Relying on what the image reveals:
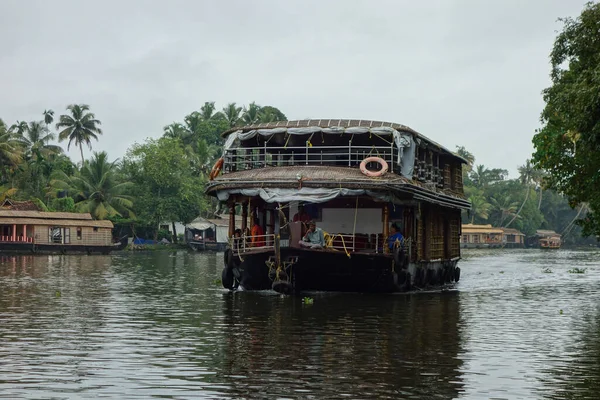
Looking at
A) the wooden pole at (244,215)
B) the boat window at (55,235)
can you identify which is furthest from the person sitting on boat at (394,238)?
the boat window at (55,235)

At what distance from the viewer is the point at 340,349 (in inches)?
555

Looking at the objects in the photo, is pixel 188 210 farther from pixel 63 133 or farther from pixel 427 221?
pixel 427 221

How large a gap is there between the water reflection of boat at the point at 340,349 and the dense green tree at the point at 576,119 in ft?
16.6

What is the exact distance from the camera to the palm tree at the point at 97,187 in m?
67.7

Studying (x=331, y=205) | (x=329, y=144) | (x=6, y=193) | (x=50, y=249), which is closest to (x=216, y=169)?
(x=329, y=144)

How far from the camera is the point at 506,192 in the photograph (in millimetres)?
117438

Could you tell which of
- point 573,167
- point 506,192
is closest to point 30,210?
point 573,167

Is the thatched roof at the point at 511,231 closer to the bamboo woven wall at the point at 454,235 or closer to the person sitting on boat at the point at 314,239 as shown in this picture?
the bamboo woven wall at the point at 454,235

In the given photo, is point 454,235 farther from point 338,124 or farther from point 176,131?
point 176,131

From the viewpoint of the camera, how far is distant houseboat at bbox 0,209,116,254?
Answer: 2341 inches

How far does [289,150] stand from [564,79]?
8387mm

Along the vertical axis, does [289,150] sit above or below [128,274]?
above

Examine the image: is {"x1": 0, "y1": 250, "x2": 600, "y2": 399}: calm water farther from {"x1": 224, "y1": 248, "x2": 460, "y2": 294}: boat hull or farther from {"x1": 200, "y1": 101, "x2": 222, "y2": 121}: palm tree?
{"x1": 200, "y1": 101, "x2": 222, "y2": 121}: palm tree

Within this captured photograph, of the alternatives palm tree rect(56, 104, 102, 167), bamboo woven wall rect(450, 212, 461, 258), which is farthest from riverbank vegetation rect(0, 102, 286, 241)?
bamboo woven wall rect(450, 212, 461, 258)
